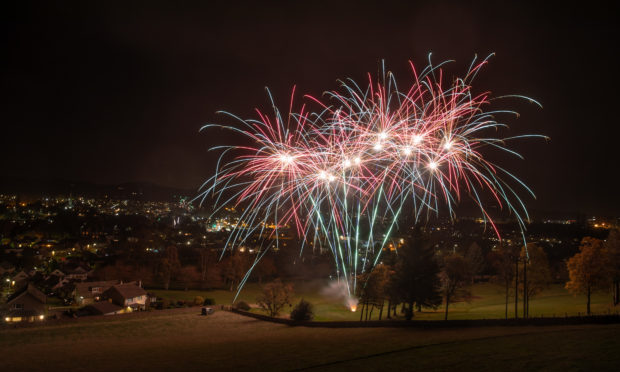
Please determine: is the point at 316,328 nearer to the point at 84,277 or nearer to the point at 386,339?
the point at 386,339

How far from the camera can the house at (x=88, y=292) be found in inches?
1845

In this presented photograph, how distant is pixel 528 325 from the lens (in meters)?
18.1

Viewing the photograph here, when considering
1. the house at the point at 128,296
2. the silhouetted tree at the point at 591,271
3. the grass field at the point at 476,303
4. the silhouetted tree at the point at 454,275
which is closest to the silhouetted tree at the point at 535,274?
the grass field at the point at 476,303

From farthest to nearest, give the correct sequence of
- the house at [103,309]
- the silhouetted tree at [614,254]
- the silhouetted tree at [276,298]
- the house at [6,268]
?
the house at [6,268] < the house at [103,309] < the silhouetted tree at [276,298] < the silhouetted tree at [614,254]

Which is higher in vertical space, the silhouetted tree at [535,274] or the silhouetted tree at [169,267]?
the silhouetted tree at [535,274]

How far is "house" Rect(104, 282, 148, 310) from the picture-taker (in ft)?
142

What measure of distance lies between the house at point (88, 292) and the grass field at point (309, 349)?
2136 centimetres

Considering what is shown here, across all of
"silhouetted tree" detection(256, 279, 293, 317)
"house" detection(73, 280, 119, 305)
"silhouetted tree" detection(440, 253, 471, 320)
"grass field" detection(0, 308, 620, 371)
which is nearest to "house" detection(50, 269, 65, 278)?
"house" detection(73, 280, 119, 305)

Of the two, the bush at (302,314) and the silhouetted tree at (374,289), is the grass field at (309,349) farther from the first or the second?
the silhouetted tree at (374,289)

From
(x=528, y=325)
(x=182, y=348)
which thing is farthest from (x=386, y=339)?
(x=182, y=348)

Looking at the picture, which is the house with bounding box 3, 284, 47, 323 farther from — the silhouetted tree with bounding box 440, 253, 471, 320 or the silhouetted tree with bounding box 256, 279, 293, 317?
the silhouetted tree with bounding box 440, 253, 471, 320

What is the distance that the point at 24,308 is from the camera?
3972cm

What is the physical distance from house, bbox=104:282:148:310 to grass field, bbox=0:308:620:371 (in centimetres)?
1632

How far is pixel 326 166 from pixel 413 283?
10.7m
